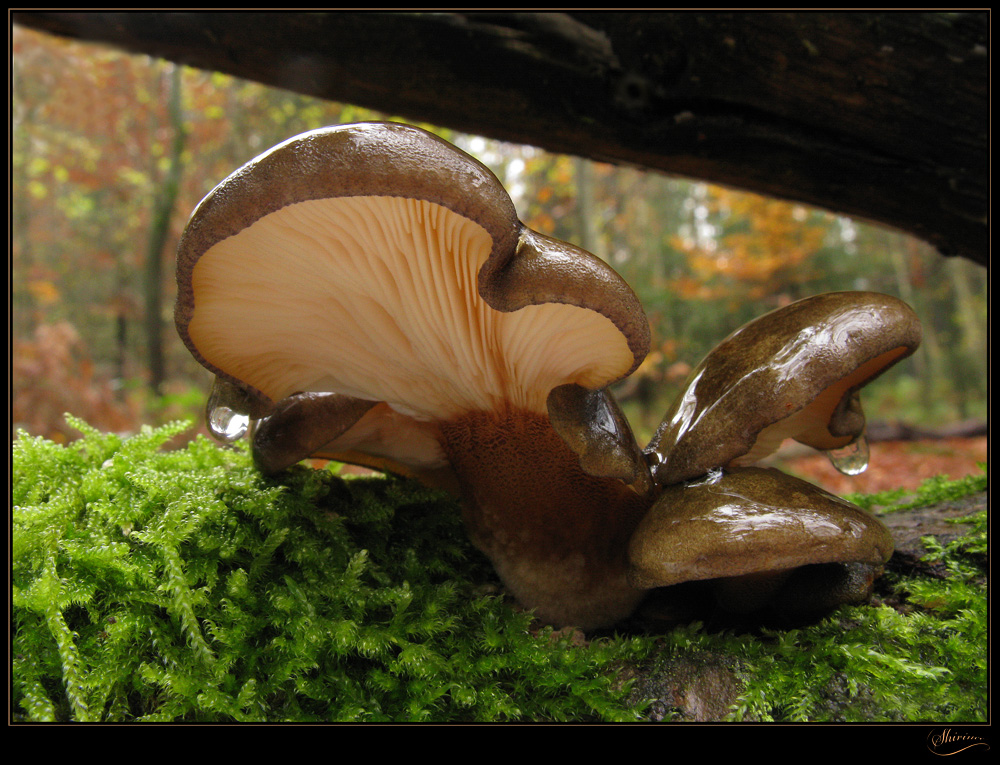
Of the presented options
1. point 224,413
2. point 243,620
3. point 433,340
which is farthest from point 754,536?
point 224,413

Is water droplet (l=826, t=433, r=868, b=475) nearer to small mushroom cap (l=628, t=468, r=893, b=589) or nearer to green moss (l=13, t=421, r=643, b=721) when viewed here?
small mushroom cap (l=628, t=468, r=893, b=589)

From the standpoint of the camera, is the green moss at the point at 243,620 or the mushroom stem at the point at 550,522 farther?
the mushroom stem at the point at 550,522

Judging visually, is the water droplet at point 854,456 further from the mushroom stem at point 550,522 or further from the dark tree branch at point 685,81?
the dark tree branch at point 685,81

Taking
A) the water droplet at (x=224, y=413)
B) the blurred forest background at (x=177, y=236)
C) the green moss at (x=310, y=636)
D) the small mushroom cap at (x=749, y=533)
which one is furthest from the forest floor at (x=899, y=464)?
the water droplet at (x=224, y=413)

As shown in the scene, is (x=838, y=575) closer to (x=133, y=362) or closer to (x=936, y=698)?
(x=936, y=698)

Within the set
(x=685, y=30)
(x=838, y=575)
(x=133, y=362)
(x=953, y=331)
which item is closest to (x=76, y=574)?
(x=838, y=575)

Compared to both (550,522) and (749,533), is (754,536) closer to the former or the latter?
(749,533)
